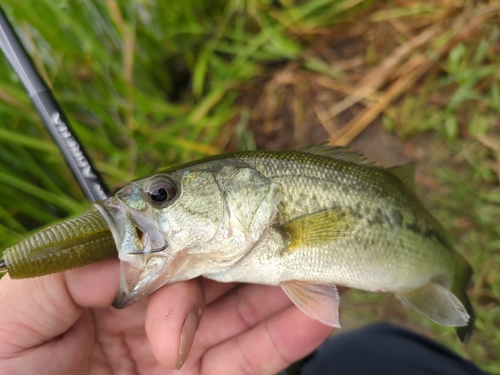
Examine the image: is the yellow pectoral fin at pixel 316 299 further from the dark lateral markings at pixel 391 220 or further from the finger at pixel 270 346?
the dark lateral markings at pixel 391 220

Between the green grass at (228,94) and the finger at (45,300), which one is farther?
the green grass at (228,94)

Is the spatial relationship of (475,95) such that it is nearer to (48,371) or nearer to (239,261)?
(239,261)

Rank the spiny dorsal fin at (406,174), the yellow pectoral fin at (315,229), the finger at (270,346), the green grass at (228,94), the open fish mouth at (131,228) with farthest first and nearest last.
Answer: the green grass at (228,94), the spiny dorsal fin at (406,174), the finger at (270,346), the yellow pectoral fin at (315,229), the open fish mouth at (131,228)

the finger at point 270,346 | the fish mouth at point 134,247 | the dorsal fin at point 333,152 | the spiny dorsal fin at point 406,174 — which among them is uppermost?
the fish mouth at point 134,247

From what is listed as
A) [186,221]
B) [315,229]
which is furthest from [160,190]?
[315,229]

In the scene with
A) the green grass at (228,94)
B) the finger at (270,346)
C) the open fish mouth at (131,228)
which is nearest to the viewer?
the open fish mouth at (131,228)

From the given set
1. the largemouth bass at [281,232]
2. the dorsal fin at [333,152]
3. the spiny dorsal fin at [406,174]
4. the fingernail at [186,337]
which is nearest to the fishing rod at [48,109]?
the largemouth bass at [281,232]

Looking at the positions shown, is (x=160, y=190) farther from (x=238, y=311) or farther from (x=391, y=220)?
(x=391, y=220)
